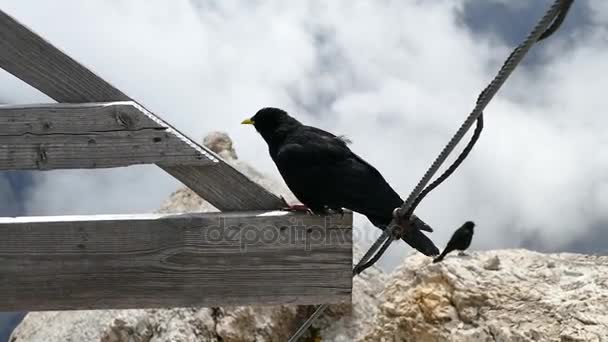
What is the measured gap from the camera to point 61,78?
2268mm

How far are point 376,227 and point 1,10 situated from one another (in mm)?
1737

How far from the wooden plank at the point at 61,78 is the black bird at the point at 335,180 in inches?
24.6

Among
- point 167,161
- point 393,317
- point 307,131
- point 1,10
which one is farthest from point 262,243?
point 393,317

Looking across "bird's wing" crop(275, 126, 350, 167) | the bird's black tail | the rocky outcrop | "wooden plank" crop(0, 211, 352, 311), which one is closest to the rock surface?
the rocky outcrop

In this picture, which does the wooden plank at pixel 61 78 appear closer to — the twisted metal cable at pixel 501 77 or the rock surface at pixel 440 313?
the twisted metal cable at pixel 501 77

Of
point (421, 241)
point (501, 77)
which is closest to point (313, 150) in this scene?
point (421, 241)

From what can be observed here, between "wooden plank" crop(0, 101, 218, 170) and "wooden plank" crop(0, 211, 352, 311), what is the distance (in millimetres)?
172

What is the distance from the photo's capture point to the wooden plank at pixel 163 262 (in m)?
2.22

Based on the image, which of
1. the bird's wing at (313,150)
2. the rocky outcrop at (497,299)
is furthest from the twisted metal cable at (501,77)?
the rocky outcrop at (497,299)

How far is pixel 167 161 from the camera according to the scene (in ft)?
7.27

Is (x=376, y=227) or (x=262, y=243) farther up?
(x=376, y=227)

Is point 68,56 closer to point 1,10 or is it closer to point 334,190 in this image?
point 1,10

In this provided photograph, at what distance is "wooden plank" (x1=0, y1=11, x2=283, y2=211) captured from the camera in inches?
89.0

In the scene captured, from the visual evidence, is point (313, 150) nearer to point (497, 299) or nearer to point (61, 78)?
point (61, 78)
